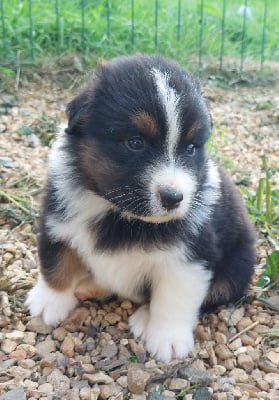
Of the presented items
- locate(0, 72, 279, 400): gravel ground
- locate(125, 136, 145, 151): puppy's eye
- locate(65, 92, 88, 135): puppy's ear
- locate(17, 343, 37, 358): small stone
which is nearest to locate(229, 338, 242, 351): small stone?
locate(0, 72, 279, 400): gravel ground

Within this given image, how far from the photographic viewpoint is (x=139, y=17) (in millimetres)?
8625

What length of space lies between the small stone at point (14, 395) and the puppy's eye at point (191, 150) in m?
1.46

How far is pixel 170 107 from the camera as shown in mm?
2957

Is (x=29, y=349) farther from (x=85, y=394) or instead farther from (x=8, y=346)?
(x=85, y=394)

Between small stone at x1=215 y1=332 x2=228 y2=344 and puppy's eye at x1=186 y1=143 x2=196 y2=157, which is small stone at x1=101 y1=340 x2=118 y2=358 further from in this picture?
puppy's eye at x1=186 y1=143 x2=196 y2=157

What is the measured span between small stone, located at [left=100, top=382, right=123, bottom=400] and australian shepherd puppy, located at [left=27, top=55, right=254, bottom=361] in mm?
361

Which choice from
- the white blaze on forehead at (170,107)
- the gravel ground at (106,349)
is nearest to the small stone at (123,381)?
the gravel ground at (106,349)

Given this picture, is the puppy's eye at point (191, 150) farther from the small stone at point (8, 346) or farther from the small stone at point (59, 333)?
the small stone at point (8, 346)

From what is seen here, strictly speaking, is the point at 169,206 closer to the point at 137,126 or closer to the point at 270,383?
A: the point at 137,126

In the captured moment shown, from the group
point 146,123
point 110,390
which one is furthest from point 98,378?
point 146,123

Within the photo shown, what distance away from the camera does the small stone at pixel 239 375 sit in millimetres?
3338

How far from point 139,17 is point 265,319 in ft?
19.3

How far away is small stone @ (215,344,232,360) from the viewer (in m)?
3.49

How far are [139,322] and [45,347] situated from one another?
1.87 feet
